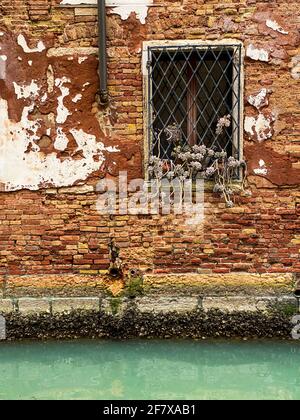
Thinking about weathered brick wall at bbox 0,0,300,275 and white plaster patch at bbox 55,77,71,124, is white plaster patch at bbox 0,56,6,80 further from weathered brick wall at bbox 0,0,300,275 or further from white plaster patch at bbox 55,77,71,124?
white plaster patch at bbox 55,77,71,124

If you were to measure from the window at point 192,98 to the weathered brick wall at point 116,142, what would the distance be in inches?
4.6

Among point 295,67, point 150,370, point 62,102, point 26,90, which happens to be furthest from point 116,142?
point 150,370

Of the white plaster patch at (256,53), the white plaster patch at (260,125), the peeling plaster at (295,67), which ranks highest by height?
the white plaster patch at (256,53)

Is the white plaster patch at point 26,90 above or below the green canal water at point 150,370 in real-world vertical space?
above

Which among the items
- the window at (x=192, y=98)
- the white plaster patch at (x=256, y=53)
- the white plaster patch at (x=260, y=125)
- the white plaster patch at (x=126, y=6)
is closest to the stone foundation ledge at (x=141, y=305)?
the window at (x=192, y=98)

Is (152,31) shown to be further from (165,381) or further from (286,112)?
(165,381)

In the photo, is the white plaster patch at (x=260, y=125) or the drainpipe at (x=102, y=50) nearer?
the drainpipe at (x=102, y=50)

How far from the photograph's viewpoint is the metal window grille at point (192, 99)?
585 cm

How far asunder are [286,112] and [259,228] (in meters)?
1.12

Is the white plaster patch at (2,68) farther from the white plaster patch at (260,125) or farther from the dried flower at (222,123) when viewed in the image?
the white plaster patch at (260,125)

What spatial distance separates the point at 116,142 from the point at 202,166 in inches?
33.3

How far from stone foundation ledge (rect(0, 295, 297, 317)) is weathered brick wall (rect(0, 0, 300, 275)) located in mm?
294

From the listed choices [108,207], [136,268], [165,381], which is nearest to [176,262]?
[136,268]

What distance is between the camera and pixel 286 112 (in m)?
5.83
